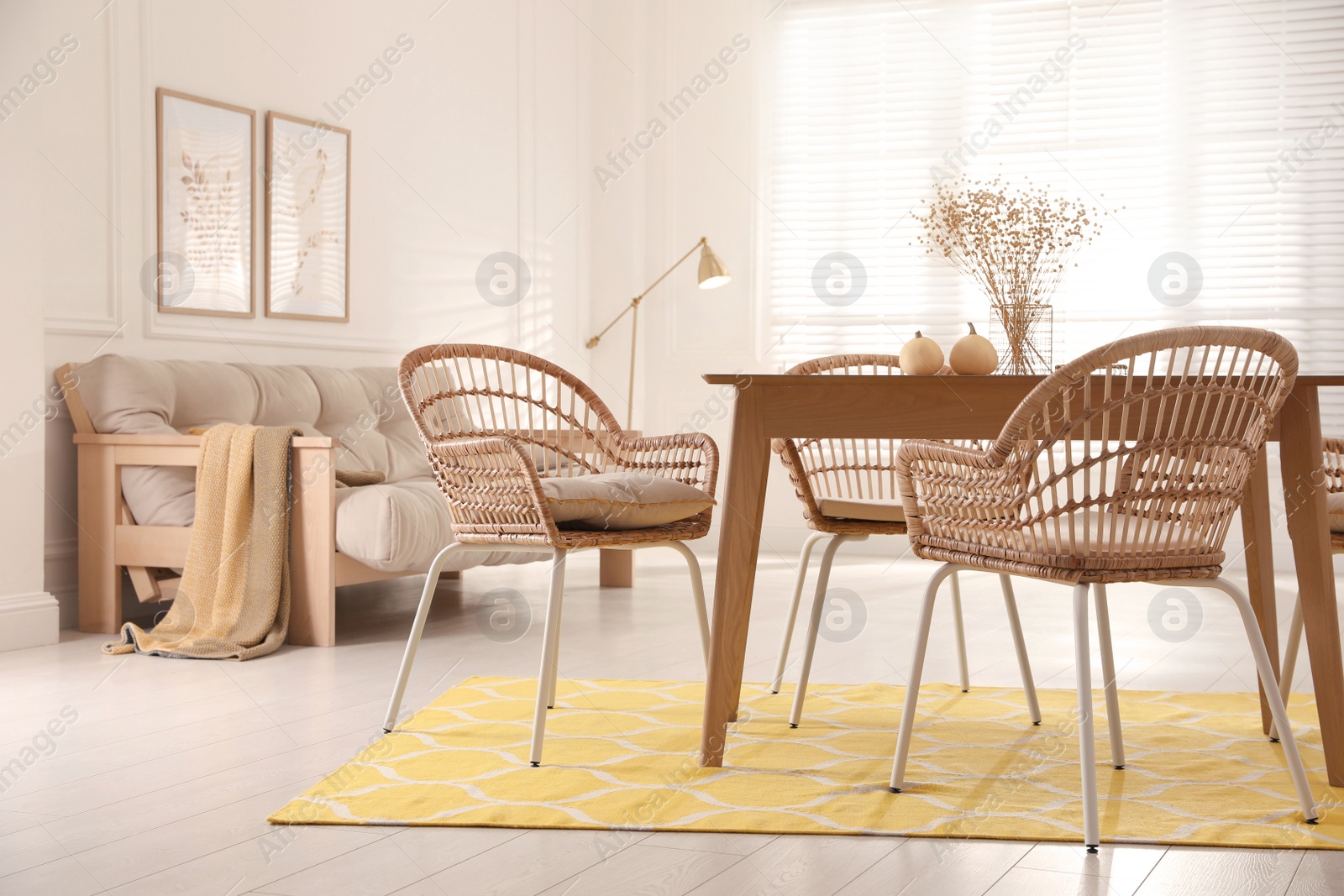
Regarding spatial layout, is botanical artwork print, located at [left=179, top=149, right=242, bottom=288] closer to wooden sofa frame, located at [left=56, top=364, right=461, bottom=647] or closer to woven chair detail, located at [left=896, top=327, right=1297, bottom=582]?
wooden sofa frame, located at [left=56, top=364, right=461, bottom=647]

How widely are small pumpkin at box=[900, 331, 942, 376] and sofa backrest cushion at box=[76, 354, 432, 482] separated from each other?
7.26ft

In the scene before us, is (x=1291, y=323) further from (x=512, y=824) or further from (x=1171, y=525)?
(x=512, y=824)

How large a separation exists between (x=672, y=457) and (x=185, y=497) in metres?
1.65

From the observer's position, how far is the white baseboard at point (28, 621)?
3194 millimetres

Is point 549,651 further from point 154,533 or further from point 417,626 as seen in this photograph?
point 154,533

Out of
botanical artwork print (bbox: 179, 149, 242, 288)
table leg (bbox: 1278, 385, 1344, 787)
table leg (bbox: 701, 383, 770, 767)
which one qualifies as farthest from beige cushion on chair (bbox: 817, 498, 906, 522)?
botanical artwork print (bbox: 179, 149, 242, 288)

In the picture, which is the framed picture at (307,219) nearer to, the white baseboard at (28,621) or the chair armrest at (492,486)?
the white baseboard at (28,621)

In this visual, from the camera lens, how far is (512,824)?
1.76 m

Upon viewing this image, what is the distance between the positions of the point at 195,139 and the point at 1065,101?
3.79m

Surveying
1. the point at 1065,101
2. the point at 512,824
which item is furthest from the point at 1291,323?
the point at 512,824

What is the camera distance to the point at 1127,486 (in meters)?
1.71

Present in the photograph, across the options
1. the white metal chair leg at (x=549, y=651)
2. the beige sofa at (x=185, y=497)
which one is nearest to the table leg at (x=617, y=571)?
the beige sofa at (x=185, y=497)

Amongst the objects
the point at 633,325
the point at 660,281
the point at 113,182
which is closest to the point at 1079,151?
→ the point at 660,281

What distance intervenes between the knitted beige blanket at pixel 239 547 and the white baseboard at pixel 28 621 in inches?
8.1
